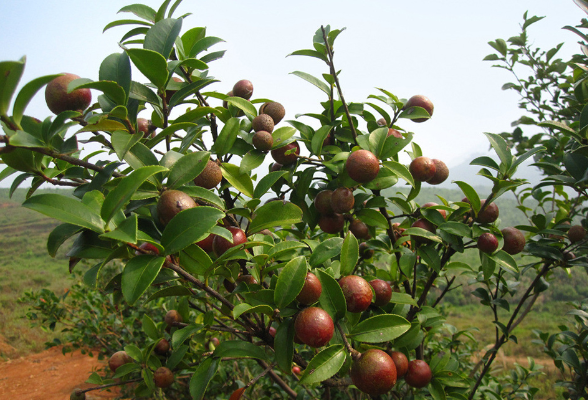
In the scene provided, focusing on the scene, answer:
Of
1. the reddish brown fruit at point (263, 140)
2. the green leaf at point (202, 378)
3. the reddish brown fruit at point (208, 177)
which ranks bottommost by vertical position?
the green leaf at point (202, 378)

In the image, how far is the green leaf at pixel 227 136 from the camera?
3.14ft

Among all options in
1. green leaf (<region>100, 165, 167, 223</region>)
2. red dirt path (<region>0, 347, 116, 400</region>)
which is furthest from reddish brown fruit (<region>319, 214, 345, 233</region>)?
red dirt path (<region>0, 347, 116, 400</region>)

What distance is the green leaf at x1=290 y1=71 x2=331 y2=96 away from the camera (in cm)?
114

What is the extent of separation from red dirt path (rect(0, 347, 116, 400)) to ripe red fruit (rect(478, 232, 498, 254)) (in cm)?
382

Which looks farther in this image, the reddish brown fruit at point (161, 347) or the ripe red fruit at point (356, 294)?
the reddish brown fruit at point (161, 347)

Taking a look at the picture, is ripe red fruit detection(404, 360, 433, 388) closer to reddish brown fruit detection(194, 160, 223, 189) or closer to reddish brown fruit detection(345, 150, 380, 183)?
reddish brown fruit detection(345, 150, 380, 183)

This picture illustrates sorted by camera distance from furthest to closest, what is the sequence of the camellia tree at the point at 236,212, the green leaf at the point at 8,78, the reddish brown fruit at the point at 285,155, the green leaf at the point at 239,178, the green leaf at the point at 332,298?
the reddish brown fruit at the point at 285,155 → the green leaf at the point at 239,178 → the green leaf at the point at 332,298 → the camellia tree at the point at 236,212 → the green leaf at the point at 8,78

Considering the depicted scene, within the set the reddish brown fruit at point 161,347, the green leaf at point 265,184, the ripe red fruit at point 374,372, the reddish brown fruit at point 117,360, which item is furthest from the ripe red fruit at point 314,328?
the reddish brown fruit at point 117,360

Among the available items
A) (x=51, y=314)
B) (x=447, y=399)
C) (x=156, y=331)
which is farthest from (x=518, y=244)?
(x=51, y=314)

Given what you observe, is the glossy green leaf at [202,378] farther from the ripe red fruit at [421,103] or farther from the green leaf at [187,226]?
the ripe red fruit at [421,103]

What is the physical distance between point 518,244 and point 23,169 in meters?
1.32

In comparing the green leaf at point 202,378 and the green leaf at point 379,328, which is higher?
the green leaf at point 379,328

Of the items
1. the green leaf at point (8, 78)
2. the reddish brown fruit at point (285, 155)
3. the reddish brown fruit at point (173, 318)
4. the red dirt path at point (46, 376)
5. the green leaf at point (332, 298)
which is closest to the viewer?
the green leaf at point (8, 78)

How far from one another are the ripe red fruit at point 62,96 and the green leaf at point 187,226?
401 millimetres
